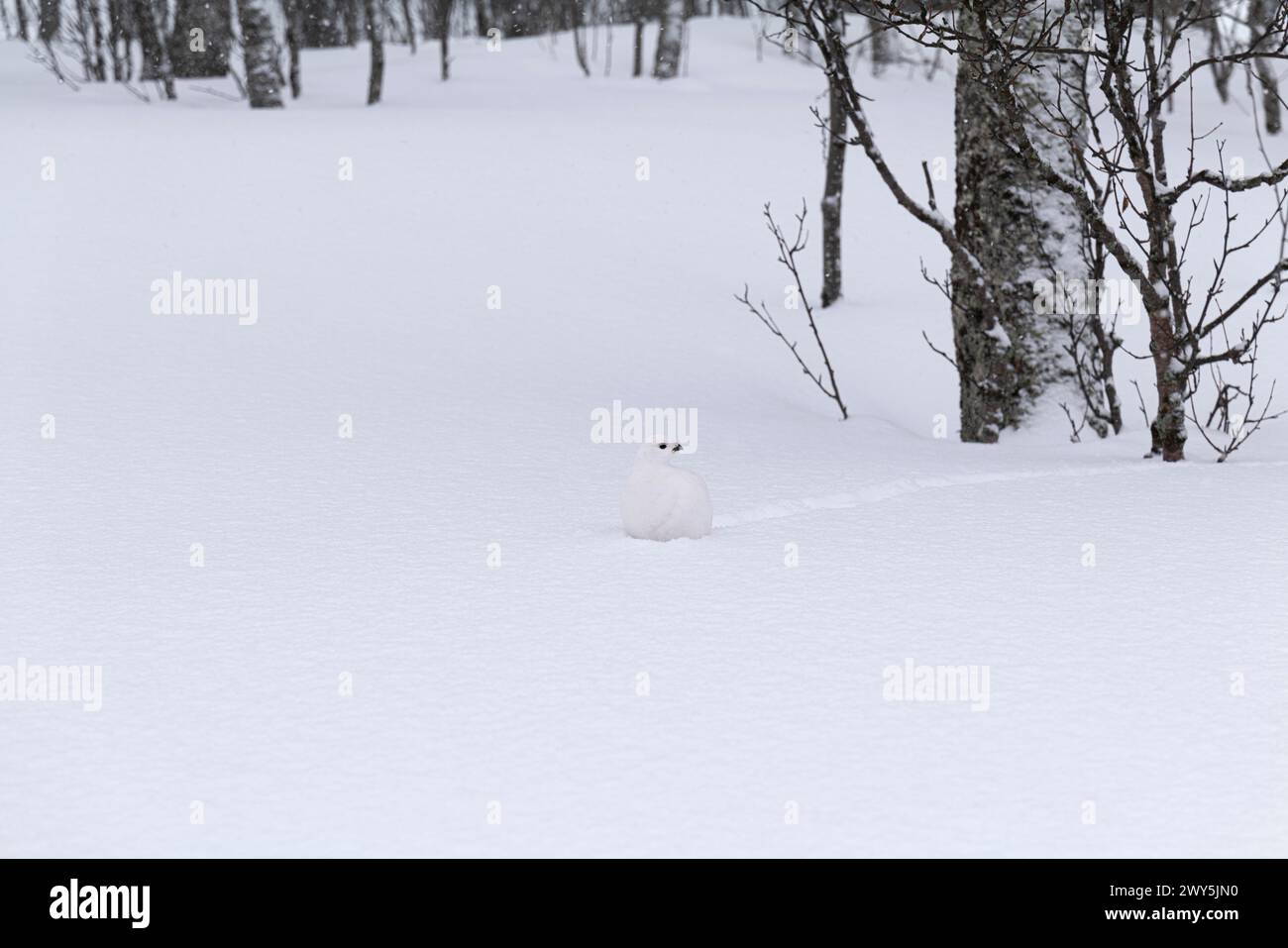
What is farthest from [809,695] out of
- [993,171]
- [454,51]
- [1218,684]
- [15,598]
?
[454,51]

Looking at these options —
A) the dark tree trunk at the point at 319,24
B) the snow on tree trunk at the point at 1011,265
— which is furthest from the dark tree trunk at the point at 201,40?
the snow on tree trunk at the point at 1011,265

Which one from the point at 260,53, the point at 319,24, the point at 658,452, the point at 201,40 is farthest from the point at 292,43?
the point at 658,452

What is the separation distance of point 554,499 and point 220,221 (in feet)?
18.4

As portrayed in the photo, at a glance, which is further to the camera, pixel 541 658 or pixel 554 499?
pixel 554 499

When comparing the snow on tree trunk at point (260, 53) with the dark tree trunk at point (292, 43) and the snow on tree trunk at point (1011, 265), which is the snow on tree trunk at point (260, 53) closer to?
the dark tree trunk at point (292, 43)

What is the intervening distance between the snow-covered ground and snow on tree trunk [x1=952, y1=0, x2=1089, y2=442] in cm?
31

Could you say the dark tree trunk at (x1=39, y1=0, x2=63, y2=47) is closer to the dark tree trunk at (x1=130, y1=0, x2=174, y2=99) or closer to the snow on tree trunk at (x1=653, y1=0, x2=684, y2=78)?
the dark tree trunk at (x1=130, y1=0, x2=174, y2=99)

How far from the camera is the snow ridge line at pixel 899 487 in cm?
476

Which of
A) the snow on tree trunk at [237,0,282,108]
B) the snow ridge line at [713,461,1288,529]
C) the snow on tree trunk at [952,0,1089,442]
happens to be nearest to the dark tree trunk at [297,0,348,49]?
the snow on tree trunk at [237,0,282,108]

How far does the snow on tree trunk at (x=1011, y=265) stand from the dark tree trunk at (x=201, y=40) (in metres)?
13.6

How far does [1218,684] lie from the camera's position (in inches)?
118

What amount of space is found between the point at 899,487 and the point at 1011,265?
78.9 inches

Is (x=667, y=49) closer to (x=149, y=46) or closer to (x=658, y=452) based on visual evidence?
(x=149, y=46)
